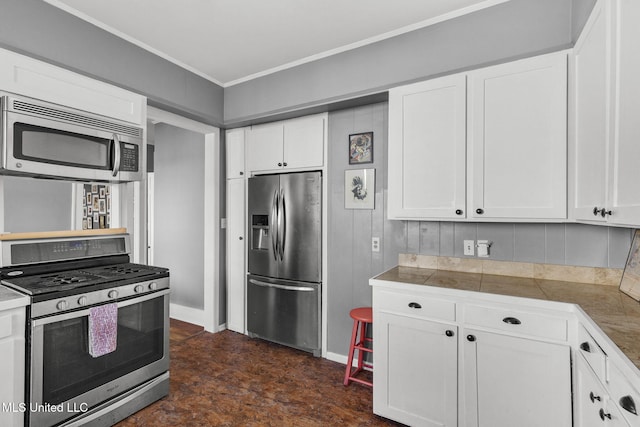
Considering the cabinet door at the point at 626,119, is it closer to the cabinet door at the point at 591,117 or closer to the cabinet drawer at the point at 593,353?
the cabinet door at the point at 591,117

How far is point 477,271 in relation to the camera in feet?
7.52

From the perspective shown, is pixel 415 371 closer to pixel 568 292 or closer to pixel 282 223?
pixel 568 292

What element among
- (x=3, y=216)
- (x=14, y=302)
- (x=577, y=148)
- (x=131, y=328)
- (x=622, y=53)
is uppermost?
(x=622, y=53)

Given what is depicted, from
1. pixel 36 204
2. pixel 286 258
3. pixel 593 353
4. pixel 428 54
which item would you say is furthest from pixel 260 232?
pixel 593 353

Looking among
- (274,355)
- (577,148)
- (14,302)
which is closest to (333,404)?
(274,355)

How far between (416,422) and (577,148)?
179cm

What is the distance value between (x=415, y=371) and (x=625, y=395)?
3.54ft

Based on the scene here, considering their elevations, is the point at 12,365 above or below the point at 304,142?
below

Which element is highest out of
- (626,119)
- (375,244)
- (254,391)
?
(626,119)

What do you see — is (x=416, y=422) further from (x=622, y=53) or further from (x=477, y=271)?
(x=622, y=53)

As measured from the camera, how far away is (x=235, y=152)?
3.55 metres

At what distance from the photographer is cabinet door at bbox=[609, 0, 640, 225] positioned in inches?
46.0

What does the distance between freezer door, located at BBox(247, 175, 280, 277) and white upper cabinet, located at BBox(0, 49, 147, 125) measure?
117cm

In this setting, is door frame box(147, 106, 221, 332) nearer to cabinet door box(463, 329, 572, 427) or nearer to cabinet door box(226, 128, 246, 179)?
cabinet door box(226, 128, 246, 179)
